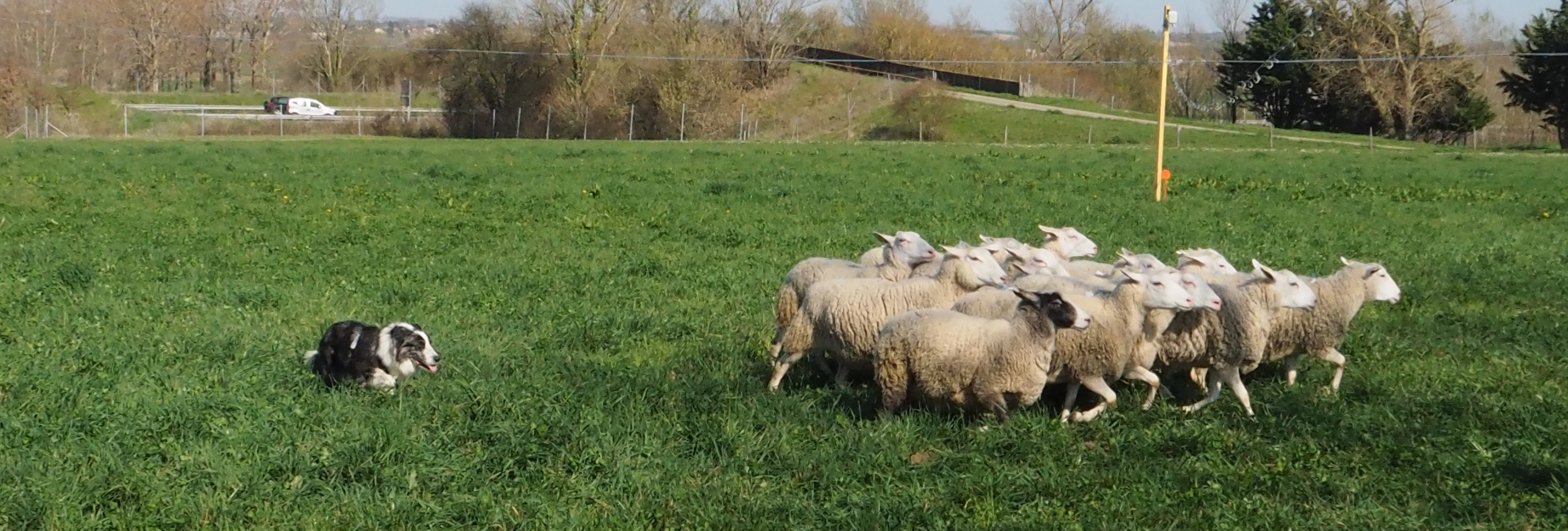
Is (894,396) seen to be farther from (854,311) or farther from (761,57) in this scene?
(761,57)

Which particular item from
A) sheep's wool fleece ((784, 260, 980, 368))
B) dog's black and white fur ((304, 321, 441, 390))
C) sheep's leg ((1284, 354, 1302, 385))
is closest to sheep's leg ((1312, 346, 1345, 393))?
sheep's leg ((1284, 354, 1302, 385))

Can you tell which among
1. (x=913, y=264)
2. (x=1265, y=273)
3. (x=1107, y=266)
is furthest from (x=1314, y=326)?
(x=913, y=264)

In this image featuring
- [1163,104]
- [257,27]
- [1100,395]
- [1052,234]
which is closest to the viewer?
[1100,395]

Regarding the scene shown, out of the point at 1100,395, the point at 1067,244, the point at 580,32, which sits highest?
the point at 580,32

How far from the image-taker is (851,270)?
8523 millimetres

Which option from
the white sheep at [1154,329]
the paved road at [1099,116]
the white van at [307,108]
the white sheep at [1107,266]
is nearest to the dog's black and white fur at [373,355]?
the white sheep at [1154,329]

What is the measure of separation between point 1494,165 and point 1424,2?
96.0 ft

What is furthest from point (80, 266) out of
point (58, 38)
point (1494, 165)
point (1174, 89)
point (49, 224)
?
point (1174, 89)

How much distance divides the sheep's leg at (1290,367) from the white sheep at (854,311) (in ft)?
6.04

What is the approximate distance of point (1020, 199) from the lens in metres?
19.2

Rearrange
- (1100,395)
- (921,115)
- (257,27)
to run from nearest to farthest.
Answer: (1100,395)
(921,115)
(257,27)

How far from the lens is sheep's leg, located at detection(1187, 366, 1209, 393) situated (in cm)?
768

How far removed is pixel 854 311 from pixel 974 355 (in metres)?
1.03

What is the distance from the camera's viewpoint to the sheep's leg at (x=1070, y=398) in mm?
6875
